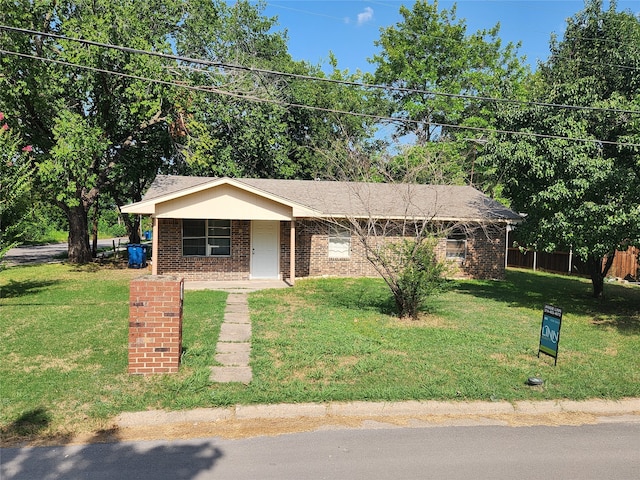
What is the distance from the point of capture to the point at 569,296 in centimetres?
1463

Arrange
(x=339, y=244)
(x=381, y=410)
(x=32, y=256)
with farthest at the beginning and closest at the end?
(x=32, y=256), (x=339, y=244), (x=381, y=410)

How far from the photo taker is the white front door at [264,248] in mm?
16547

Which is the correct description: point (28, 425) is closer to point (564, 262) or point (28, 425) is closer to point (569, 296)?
point (569, 296)

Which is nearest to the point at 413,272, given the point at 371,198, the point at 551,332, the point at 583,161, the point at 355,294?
the point at 551,332

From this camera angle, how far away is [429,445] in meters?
4.58

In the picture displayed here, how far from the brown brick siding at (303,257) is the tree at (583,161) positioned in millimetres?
5217

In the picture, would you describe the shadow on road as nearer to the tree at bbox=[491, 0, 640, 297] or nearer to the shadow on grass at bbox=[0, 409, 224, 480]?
the shadow on grass at bbox=[0, 409, 224, 480]

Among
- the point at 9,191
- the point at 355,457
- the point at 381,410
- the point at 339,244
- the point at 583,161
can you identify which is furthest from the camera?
the point at 339,244

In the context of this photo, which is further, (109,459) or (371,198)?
(371,198)

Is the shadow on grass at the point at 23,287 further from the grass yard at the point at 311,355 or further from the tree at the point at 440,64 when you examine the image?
the tree at the point at 440,64

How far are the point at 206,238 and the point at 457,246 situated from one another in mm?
9779

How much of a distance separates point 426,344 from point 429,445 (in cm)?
331

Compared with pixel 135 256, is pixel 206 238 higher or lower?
higher

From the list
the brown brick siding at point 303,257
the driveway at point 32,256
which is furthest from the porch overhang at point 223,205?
the driveway at point 32,256
